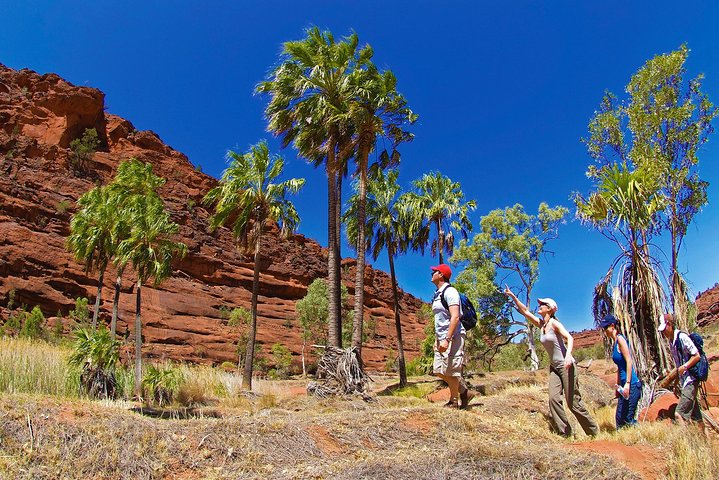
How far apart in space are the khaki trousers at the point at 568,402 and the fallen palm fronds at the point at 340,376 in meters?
6.96

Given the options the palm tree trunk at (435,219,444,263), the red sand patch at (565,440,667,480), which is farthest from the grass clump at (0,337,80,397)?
the palm tree trunk at (435,219,444,263)

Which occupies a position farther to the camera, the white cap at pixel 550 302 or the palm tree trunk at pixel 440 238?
the palm tree trunk at pixel 440 238

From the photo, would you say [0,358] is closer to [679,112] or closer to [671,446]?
[671,446]

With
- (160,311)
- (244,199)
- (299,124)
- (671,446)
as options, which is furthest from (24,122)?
(671,446)

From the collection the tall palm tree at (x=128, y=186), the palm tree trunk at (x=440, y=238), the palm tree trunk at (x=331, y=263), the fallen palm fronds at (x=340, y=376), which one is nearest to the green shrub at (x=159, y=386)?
the fallen palm fronds at (x=340, y=376)

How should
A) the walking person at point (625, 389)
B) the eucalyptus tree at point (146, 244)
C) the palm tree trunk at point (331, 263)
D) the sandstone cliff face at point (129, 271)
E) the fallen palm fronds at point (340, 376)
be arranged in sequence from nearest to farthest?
1. the walking person at point (625, 389)
2. the fallen palm fronds at point (340, 376)
3. the palm tree trunk at point (331, 263)
4. the eucalyptus tree at point (146, 244)
5. the sandstone cliff face at point (129, 271)

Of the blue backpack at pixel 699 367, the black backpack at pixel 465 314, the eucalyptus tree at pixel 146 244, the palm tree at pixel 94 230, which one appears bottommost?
the blue backpack at pixel 699 367

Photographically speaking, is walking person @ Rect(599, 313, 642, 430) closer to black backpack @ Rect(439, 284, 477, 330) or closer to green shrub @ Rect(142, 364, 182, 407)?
black backpack @ Rect(439, 284, 477, 330)

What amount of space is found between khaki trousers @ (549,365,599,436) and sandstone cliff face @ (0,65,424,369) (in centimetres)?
3859

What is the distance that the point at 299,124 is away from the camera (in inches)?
676

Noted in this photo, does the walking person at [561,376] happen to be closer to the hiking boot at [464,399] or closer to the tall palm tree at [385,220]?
the hiking boot at [464,399]

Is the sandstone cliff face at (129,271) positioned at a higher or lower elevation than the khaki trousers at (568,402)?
higher

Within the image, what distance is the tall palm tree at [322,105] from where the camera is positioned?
16.2m

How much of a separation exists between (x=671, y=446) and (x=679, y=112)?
42.0ft
